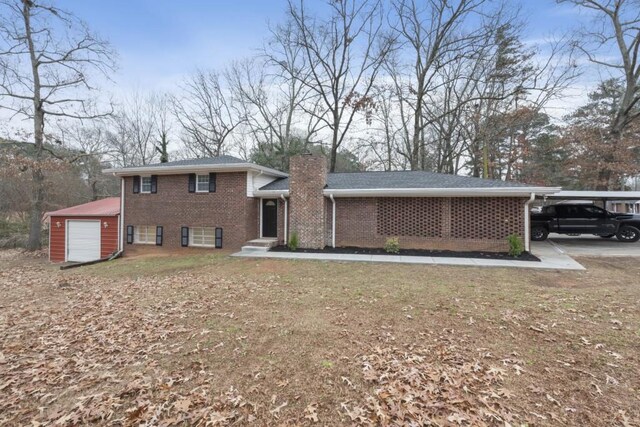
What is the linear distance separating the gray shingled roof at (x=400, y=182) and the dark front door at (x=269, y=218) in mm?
725

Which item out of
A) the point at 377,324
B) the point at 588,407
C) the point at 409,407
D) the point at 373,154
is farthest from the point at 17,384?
the point at 373,154

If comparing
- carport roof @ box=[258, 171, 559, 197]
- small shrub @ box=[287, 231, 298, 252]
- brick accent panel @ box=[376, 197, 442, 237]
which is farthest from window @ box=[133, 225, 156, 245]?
brick accent panel @ box=[376, 197, 442, 237]

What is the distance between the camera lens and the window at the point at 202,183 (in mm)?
13133

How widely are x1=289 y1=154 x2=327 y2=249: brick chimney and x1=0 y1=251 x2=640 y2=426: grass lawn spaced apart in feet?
17.7

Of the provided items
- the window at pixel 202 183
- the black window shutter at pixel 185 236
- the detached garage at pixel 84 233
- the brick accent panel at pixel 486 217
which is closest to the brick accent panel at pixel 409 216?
the brick accent panel at pixel 486 217

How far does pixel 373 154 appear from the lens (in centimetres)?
2766

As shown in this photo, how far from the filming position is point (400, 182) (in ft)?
41.7

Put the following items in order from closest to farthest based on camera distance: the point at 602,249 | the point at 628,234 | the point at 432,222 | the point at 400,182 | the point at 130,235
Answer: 1. the point at 432,222
2. the point at 602,249
3. the point at 400,182
4. the point at 628,234
5. the point at 130,235

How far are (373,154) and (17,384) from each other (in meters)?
26.8

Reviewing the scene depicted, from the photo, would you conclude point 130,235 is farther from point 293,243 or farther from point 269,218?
point 293,243

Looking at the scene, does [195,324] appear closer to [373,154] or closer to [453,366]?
[453,366]

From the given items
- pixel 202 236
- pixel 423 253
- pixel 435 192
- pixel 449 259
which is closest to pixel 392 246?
pixel 423 253

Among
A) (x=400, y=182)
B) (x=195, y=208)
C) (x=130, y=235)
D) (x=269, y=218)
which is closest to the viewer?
(x=400, y=182)

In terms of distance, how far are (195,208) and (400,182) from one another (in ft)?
29.4
